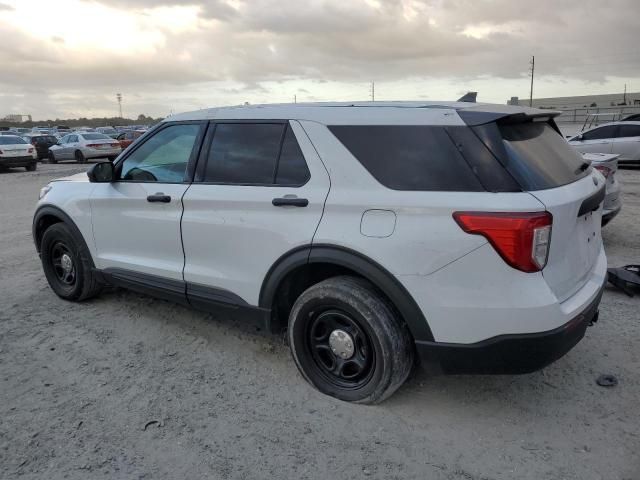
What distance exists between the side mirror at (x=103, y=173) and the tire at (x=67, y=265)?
0.69m

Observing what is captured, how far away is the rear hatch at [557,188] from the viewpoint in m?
2.71

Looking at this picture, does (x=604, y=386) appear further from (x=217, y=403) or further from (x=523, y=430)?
(x=217, y=403)

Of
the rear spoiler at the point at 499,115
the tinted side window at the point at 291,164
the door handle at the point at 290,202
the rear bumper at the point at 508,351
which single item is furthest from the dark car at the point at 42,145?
the rear bumper at the point at 508,351

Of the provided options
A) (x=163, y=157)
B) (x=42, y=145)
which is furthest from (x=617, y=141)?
(x=42, y=145)

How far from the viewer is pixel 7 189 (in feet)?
49.7

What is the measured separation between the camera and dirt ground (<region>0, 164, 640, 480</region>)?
2.70m

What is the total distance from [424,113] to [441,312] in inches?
42.8

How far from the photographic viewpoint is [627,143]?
15469 mm

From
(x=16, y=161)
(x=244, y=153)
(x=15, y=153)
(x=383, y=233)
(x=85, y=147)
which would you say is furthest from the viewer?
(x=85, y=147)

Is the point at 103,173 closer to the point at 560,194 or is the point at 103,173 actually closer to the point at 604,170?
the point at 560,194

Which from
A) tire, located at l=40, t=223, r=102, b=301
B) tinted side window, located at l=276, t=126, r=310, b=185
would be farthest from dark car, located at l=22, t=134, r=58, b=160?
tinted side window, located at l=276, t=126, r=310, b=185

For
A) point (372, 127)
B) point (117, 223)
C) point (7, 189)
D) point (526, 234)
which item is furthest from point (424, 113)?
point (7, 189)

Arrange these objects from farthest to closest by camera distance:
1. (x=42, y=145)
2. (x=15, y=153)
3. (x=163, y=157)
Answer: (x=42, y=145) < (x=15, y=153) < (x=163, y=157)

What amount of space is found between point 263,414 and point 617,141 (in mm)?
15596
